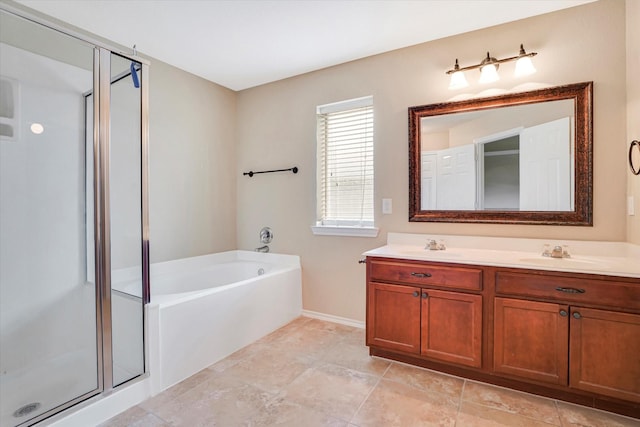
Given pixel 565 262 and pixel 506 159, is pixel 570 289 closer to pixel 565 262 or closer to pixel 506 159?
pixel 565 262

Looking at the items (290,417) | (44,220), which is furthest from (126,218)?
(290,417)

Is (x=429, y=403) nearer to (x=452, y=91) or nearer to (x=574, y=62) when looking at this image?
(x=452, y=91)

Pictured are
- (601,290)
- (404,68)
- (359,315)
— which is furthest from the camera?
(359,315)

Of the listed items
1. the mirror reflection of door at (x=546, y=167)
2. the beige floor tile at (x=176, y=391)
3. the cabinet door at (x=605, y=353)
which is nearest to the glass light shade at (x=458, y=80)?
the mirror reflection of door at (x=546, y=167)

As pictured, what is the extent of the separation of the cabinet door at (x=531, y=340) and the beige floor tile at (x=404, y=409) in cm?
44

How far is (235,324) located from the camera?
2.41m

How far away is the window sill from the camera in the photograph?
9.09 ft

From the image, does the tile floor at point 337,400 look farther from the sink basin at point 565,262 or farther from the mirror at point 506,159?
the mirror at point 506,159

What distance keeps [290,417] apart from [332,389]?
1.14 feet

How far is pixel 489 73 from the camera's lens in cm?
225

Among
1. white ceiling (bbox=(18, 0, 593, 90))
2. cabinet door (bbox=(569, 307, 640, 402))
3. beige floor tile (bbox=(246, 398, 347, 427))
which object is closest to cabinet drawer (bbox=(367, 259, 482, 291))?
cabinet door (bbox=(569, 307, 640, 402))

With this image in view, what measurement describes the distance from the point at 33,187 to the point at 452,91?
120 inches

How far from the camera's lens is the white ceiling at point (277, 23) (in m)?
2.04

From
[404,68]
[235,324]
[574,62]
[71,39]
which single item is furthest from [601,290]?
[71,39]
